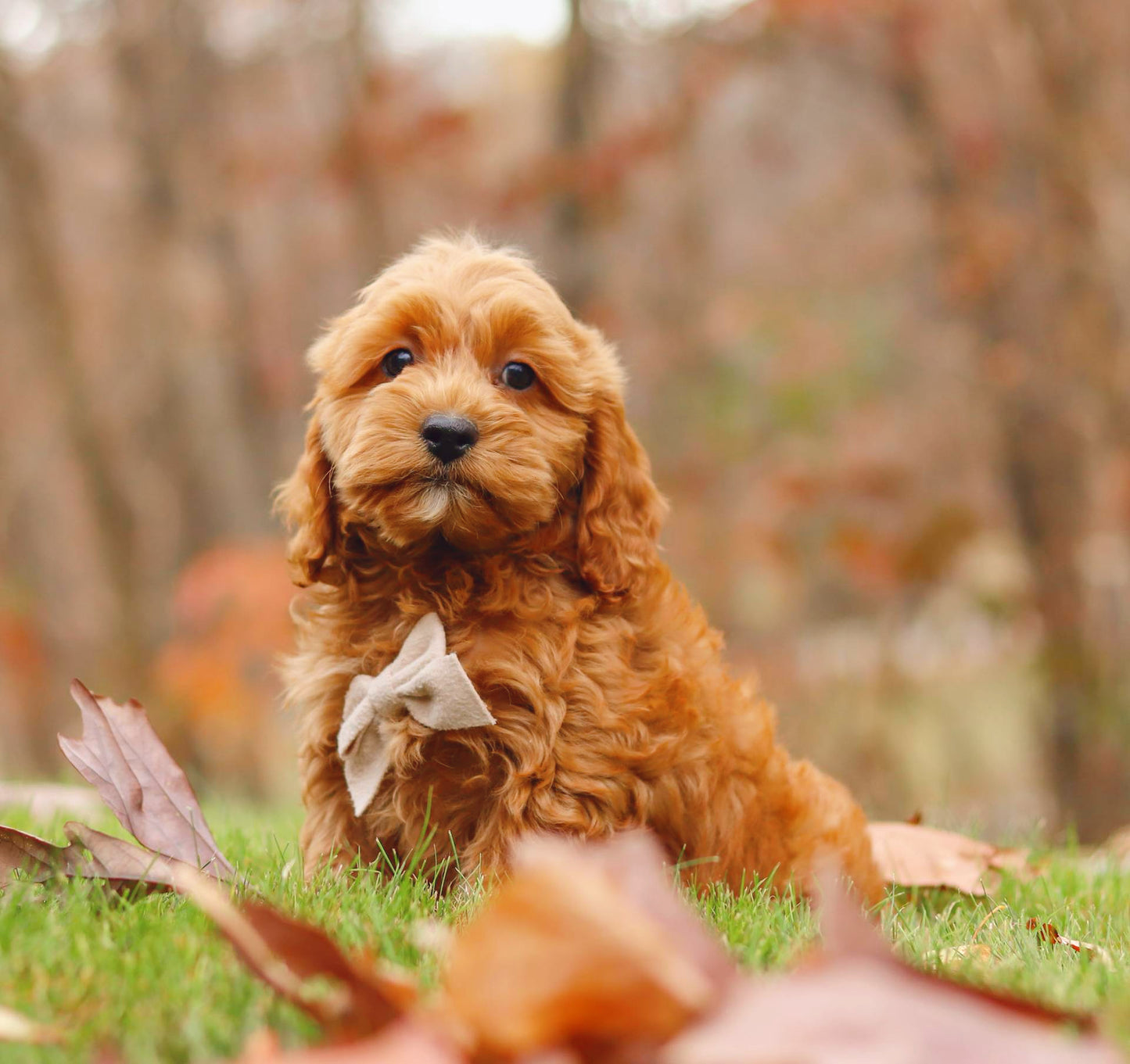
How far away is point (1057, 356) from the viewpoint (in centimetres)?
938

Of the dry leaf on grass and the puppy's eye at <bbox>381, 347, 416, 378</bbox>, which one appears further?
the dry leaf on grass

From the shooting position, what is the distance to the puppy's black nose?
3256 mm

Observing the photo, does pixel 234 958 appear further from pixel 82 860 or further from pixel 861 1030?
pixel 861 1030

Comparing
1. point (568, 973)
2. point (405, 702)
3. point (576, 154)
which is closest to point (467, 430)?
point (405, 702)

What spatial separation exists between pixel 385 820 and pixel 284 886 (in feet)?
2.04

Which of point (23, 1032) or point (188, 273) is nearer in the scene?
point (23, 1032)

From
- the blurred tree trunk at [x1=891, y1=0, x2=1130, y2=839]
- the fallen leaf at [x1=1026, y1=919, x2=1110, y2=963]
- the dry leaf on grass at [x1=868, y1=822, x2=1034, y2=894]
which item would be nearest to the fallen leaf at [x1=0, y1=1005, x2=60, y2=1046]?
the fallen leaf at [x1=1026, y1=919, x2=1110, y2=963]

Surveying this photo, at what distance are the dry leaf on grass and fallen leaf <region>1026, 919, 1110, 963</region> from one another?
81 centimetres

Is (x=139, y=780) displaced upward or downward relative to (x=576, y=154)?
downward

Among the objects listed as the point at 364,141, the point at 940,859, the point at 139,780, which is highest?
the point at 364,141

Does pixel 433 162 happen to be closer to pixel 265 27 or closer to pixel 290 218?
pixel 265 27

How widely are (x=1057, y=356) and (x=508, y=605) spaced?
735cm

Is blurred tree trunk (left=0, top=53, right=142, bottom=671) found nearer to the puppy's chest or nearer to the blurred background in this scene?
the blurred background

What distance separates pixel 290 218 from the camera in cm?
1586
